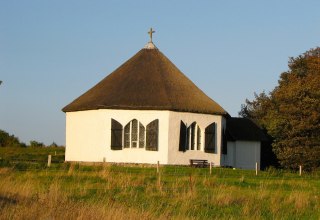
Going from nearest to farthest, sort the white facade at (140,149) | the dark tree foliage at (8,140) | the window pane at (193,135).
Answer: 1. the white facade at (140,149)
2. the window pane at (193,135)
3. the dark tree foliage at (8,140)

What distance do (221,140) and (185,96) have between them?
3976 millimetres

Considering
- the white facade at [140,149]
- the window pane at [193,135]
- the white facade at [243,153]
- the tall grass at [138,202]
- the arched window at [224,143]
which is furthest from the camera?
the white facade at [243,153]

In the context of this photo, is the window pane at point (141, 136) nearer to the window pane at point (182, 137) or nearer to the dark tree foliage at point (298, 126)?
the window pane at point (182, 137)

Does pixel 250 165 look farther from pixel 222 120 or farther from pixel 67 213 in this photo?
pixel 67 213

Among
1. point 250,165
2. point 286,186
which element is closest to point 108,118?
point 250,165

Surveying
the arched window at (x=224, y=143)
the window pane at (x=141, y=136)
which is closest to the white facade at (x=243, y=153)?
the arched window at (x=224, y=143)

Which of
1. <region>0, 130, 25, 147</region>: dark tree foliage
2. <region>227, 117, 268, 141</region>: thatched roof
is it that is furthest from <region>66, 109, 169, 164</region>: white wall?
<region>0, 130, 25, 147</region>: dark tree foliage

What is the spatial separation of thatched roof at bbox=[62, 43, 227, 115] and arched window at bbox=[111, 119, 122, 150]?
40.9 inches

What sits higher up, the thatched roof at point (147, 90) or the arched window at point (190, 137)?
the thatched roof at point (147, 90)

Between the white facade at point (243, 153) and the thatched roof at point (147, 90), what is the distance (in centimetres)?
463

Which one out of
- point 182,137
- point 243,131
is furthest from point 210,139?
point 243,131

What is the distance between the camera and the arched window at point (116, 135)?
1578 inches

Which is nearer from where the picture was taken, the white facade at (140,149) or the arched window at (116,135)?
the white facade at (140,149)

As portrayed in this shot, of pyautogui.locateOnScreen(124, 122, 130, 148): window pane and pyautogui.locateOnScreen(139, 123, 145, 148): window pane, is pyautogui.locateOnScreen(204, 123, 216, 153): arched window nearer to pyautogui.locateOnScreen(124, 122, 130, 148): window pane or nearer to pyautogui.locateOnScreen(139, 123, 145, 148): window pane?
pyautogui.locateOnScreen(139, 123, 145, 148): window pane
